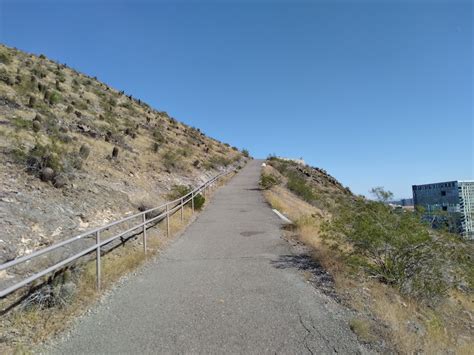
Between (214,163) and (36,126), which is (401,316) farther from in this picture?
(214,163)

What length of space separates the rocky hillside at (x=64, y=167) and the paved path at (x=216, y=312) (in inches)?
110

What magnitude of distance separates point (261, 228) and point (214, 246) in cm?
304

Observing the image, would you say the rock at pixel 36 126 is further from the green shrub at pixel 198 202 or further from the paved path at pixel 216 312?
the paved path at pixel 216 312

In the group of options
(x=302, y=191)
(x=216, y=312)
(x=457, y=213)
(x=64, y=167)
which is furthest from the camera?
(x=302, y=191)

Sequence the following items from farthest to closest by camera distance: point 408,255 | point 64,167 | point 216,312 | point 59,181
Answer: point 64,167 < point 59,181 < point 408,255 < point 216,312

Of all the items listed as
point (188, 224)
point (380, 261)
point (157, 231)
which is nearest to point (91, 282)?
point (157, 231)

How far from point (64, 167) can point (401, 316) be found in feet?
34.5

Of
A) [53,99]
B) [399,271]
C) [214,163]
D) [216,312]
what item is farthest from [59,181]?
[214,163]

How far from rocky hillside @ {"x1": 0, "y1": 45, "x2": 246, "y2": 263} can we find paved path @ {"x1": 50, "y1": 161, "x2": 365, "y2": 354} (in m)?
2.79

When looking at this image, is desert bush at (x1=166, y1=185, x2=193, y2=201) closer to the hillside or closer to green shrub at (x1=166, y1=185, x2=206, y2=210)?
green shrub at (x1=166, y1=185, x2=206, y2=210)

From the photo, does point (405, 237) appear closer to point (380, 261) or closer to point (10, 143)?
point (380, 261)

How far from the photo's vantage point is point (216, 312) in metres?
6.07

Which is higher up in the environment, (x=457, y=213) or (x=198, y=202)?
(x=198, y=202)

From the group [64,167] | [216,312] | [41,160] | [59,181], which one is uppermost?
[41,160]
